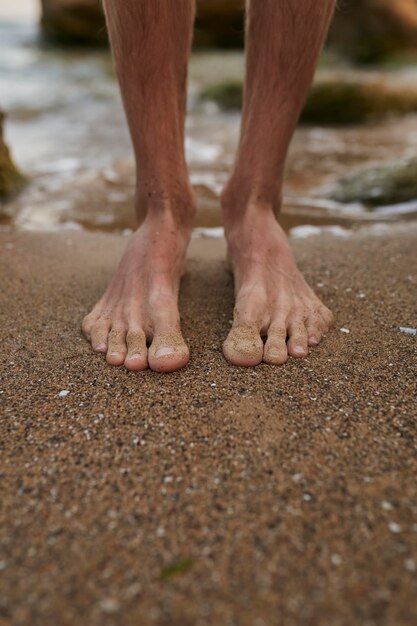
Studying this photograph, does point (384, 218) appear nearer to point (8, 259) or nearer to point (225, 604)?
point (8, 259)

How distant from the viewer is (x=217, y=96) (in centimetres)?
661

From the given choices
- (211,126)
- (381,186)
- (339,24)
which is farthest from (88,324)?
(339,24)

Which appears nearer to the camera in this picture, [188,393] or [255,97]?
[188,393]

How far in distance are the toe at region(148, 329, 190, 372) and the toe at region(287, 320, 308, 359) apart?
0.27m

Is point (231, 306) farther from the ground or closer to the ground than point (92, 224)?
farther from the ground

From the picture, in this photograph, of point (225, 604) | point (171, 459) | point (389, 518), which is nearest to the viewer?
point (225, 604)

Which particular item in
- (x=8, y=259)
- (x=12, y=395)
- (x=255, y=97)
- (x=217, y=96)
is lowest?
(x=217, y=96)

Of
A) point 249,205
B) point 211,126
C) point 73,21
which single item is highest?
point 249,205

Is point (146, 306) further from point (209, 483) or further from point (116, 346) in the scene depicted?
point (209, 483)

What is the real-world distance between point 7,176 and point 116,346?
1.93 metres

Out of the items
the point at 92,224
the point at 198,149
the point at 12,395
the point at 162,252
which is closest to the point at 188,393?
the point at 12,395

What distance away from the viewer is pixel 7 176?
2736 millimetres

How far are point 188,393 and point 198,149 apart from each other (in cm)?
345

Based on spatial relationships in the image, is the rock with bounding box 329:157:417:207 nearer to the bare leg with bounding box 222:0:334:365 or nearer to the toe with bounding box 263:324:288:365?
the bare leg with bounding box 222:0:334:365
